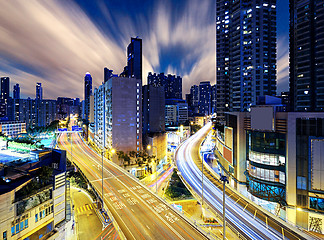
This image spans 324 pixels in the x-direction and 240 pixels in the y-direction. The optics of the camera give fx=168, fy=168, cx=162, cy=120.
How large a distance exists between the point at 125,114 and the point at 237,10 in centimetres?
6660

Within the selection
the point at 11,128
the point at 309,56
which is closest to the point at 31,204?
the point at 309,56

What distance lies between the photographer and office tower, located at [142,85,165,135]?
89.4 meters

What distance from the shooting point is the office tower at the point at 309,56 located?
67562mm

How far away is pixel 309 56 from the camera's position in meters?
71.9

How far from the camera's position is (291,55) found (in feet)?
302

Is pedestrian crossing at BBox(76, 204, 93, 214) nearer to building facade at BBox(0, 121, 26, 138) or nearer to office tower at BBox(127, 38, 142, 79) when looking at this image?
building facade at BBox(0, 121, 26, 138)

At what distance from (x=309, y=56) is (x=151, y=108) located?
74103 millimetres

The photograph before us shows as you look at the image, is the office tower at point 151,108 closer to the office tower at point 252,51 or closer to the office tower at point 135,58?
the office tower at point 252,51

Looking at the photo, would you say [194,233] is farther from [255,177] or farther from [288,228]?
[255,177]

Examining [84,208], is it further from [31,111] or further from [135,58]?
[31,111]

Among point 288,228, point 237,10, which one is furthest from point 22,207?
point 237,10

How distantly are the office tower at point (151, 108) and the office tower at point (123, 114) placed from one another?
1690cm

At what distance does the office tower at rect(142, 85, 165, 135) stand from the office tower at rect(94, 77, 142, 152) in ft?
55.5

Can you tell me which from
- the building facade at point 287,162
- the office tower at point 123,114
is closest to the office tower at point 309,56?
the building facade at point 287,162
